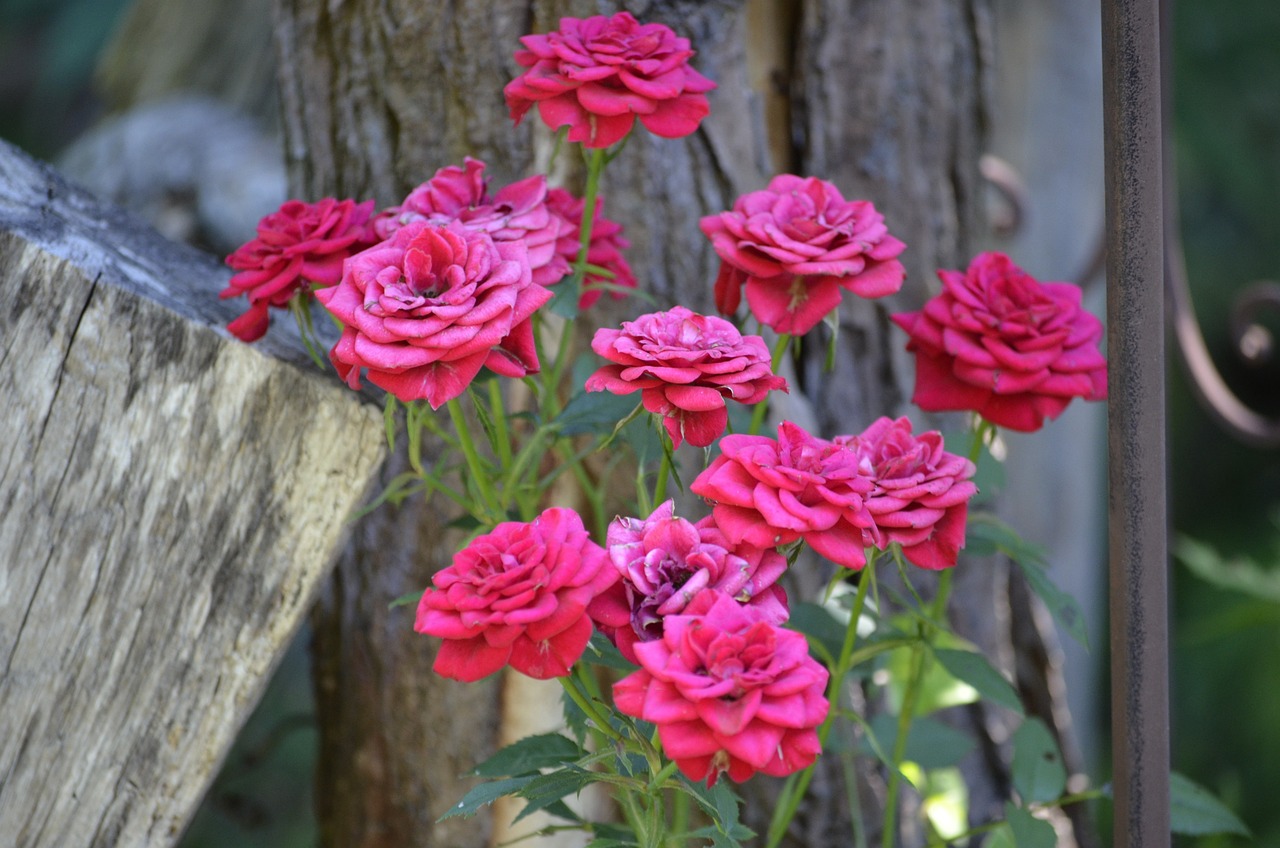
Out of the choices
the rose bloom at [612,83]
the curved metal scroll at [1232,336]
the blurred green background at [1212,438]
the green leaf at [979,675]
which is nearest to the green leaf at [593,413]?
the rose bloom at [612,83]

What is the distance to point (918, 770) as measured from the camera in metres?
0.96

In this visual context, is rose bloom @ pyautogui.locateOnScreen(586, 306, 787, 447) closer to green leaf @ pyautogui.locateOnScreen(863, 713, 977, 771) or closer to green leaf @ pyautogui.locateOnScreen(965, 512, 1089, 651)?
green leaf @ pyautogui.locateOnScreen(965, 512, 1089, 651)

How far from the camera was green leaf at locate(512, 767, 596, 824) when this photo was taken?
50 centimetres

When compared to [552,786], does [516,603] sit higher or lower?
higher

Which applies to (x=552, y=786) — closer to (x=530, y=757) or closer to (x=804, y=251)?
(x=530, y=757)

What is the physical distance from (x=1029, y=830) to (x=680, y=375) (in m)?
0.39

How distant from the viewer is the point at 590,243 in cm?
66

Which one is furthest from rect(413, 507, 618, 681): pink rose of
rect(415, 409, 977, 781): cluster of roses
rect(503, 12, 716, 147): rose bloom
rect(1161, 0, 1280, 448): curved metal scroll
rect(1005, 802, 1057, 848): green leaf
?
rect(1161, 0, 1280, 448): curved metal scroll

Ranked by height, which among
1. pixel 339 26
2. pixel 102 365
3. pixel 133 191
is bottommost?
pixel 133 191

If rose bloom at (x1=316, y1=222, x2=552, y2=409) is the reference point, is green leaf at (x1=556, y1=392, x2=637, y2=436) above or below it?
below

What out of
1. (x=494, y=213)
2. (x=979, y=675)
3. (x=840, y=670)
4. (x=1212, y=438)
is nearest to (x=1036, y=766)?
(x=979, y=675)

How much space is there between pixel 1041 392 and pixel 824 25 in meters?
0.48

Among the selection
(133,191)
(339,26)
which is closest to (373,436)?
(339,26)

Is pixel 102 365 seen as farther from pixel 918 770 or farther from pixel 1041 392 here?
pixel 918 770
